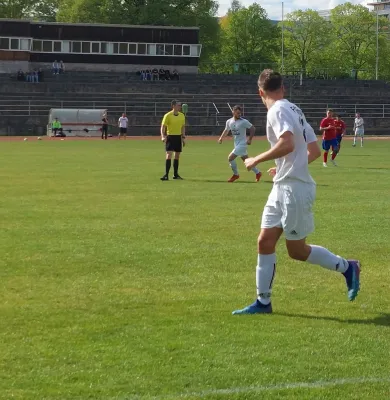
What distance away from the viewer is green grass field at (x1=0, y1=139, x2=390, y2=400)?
5652 millimetres

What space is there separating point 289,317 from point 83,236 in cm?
504

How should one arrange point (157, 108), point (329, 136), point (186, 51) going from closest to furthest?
point (329, 136)
point (157, 108)
point (186, 51)

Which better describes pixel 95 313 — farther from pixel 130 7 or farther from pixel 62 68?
pixel 130 7

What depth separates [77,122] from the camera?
181ft

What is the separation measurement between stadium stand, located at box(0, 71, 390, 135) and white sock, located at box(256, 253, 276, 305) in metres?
50.2

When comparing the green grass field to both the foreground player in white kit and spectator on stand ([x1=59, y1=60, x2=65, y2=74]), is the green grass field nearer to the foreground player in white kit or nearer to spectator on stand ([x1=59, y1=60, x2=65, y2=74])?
the foreground player in white kit

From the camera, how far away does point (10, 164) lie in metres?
28.0

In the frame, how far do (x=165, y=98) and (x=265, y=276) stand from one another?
57.6m

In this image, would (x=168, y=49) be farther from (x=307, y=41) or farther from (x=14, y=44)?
(x=307, y=41)

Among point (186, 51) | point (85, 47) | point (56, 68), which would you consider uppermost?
point (186, 51)

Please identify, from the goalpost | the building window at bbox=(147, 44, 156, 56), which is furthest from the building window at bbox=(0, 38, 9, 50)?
the goalpost

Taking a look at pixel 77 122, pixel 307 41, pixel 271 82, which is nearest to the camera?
pixel 271 82

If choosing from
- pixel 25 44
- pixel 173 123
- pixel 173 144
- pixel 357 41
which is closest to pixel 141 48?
pixel 25 44

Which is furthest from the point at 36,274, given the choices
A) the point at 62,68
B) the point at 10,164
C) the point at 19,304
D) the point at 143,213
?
the point at 62,68
